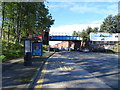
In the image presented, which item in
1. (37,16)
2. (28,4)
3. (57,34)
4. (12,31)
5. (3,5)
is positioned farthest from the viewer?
(57,34)

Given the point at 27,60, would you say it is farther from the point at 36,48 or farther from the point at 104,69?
the point at 36,48

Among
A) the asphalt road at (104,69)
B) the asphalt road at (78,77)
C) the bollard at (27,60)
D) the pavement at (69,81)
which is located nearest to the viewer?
the pavement at (69,81)

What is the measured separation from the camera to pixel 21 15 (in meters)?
19.2

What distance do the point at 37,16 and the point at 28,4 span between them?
6.94 feet

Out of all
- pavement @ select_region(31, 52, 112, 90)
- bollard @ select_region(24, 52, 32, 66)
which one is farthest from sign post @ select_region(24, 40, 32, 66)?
pavement @ select_region(31, 52, 112, 90)

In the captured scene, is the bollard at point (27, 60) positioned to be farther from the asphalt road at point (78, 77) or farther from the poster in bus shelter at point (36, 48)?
the poster in bus shelter at point (36, 48)

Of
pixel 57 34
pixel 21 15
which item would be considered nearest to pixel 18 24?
pixel 21 15

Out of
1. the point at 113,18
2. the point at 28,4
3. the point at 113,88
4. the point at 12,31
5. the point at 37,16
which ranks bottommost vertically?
the point at 113,88

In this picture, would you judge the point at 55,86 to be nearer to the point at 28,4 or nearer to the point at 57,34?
the point at 28,4

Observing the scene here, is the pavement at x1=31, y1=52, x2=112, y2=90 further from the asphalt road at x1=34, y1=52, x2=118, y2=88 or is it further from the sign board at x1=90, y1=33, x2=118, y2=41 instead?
the sign board at x1=90, y1=33, x2=118, y2=41

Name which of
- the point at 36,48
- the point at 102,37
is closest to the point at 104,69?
the point at 36,48

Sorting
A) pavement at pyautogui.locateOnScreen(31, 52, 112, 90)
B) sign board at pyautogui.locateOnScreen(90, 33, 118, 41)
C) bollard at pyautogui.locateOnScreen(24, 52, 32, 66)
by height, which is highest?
sign board at pyautogui.locateOnScreen(90, 33, 118, 41)

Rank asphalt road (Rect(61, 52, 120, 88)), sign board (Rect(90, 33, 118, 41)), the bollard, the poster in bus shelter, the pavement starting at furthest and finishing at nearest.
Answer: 1. sign board (Rect(90, 33, 118, 41))
2. the poster in bus shelter
3. the bollard
4. asphalt road (Rect(61, 52, 120, 88))
5. the pavement

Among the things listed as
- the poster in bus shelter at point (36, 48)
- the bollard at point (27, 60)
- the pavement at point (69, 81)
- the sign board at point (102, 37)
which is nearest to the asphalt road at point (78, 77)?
the pavement at point (69, 81)
